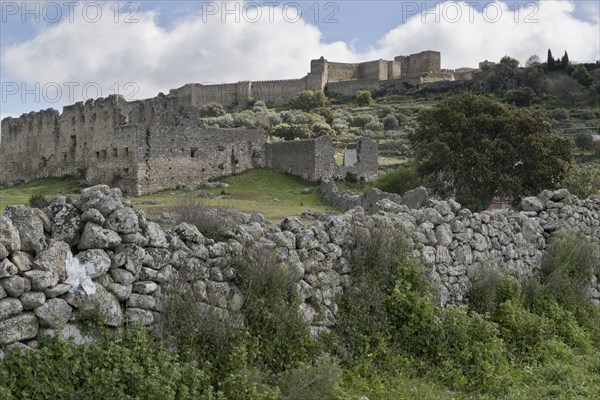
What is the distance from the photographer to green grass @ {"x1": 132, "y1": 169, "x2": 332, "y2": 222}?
2703 cm

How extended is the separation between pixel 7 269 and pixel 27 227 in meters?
0.46

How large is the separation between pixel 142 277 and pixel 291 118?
64.2 metres

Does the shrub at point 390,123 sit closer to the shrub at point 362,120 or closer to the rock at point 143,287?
the shrub at point 362,120

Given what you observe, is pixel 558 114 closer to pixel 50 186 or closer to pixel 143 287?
pixel 50 186

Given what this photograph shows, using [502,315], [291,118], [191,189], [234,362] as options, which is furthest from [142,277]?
[291,118]

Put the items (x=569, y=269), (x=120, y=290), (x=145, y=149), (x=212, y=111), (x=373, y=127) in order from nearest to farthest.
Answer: (x=120, y=290), (x=569, y=269), (x=145, y=149), (x=373, y=127), (x=212, y=111)

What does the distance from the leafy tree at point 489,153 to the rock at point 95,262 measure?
1700 cm

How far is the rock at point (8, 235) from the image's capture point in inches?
211

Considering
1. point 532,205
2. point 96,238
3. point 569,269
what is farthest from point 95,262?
point 532,205

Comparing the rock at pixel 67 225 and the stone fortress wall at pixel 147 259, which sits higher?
the rock at pixel 67 225

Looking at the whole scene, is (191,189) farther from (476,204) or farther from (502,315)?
(502,315)

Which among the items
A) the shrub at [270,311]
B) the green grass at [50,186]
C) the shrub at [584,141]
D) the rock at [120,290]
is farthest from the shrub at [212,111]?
the rock at [120,290]

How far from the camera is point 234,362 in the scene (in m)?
6.47

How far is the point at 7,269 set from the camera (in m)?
5.29
